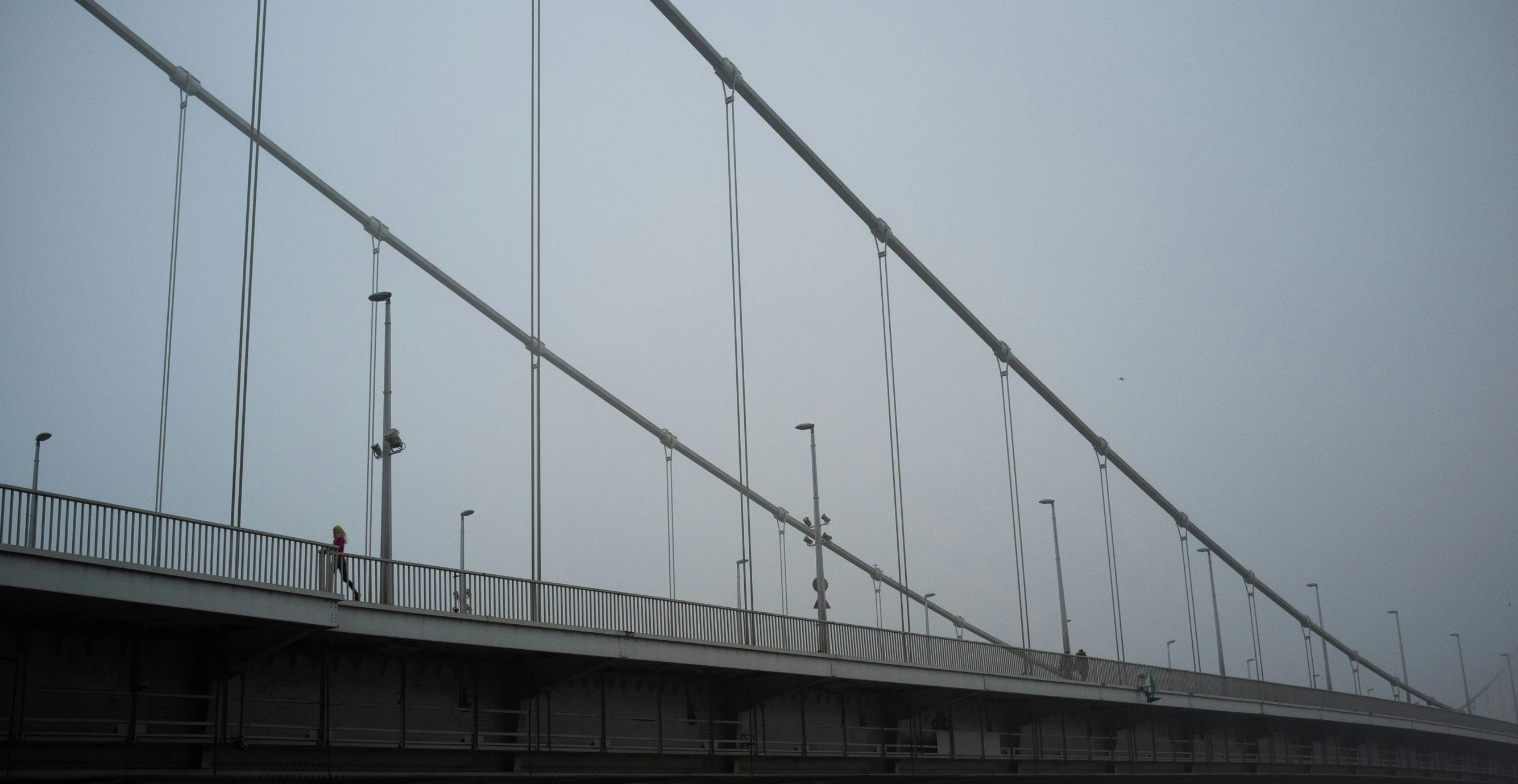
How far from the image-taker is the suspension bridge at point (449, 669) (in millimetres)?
21094

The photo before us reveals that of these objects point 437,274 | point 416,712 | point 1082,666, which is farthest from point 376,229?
point 1082,666

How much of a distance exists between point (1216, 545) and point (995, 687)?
4524cm

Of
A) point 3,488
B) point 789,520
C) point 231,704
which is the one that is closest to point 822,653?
point 231,704

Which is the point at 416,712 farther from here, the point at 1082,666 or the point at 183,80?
the point at 1082,666

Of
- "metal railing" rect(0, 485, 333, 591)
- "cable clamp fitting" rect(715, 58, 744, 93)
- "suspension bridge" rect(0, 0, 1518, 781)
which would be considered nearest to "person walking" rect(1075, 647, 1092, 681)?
"suspension bridge" rect(0, 0, 1518, 781)

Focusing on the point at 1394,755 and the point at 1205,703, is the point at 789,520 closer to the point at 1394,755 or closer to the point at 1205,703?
the point at 1205,703

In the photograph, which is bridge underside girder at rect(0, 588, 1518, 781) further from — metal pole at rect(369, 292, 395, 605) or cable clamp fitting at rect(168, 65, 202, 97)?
cable clamp fitting at rect(168, 65, 202, 97)

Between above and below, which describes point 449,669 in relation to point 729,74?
below

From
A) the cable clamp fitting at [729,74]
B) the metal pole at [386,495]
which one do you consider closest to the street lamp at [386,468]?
the metal pole at [386,495]

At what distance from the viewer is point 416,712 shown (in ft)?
86.7

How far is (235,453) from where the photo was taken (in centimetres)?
2498

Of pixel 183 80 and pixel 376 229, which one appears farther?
pixel 376 229

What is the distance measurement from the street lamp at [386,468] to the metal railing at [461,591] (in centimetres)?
4

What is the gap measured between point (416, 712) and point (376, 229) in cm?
1827
